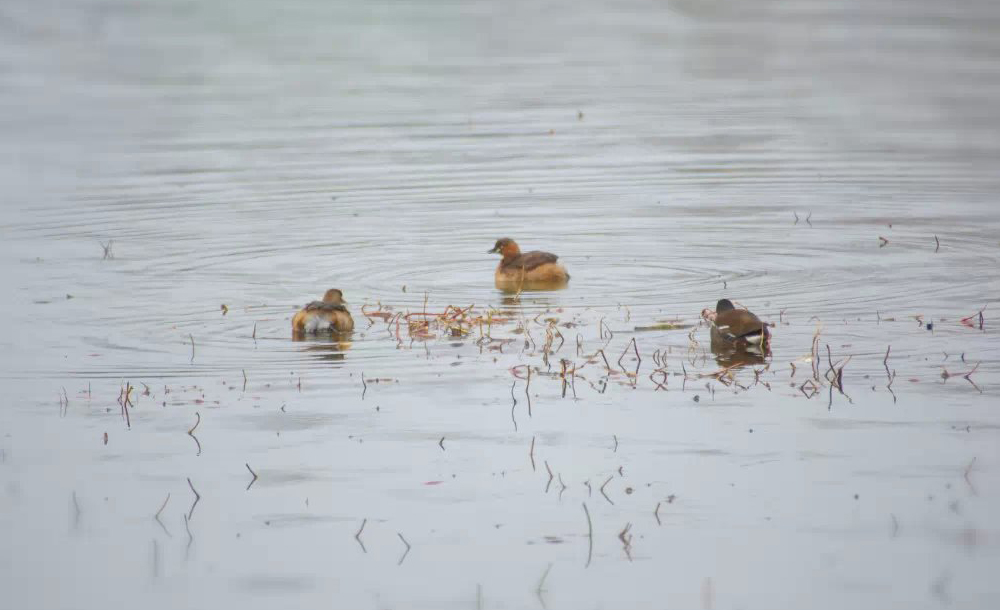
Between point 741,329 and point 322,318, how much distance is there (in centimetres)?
334

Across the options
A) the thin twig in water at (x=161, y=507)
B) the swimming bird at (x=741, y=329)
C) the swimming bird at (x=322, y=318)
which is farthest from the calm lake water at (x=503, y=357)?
the swimming bird at (x=741, y=329)

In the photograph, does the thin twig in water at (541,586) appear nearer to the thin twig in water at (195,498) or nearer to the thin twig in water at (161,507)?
the thin twig in water at (195,498)

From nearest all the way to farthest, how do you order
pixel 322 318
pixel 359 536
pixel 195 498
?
pixel 359 536 → pixel 195 498 → pixel 322 318

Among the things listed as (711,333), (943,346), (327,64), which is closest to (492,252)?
(711,333)

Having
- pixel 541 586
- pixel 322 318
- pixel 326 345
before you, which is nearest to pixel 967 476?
pixel 541 586

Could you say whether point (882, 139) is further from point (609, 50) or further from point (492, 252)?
point (609, 50)

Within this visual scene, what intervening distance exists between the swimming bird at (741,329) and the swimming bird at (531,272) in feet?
10.7

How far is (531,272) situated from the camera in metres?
14.4

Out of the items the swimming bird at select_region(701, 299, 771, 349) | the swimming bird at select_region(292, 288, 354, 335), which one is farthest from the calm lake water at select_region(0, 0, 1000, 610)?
the swimming bird at select_region(701, 299, 771, 349)

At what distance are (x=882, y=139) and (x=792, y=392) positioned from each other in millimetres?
15241

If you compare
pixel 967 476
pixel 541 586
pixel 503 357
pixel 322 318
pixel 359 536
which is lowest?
pixel 541 586

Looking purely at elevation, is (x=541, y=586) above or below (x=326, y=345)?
below

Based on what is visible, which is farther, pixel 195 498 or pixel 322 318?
pixel 322 318

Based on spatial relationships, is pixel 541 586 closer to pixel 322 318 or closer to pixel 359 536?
pixel 359 536
